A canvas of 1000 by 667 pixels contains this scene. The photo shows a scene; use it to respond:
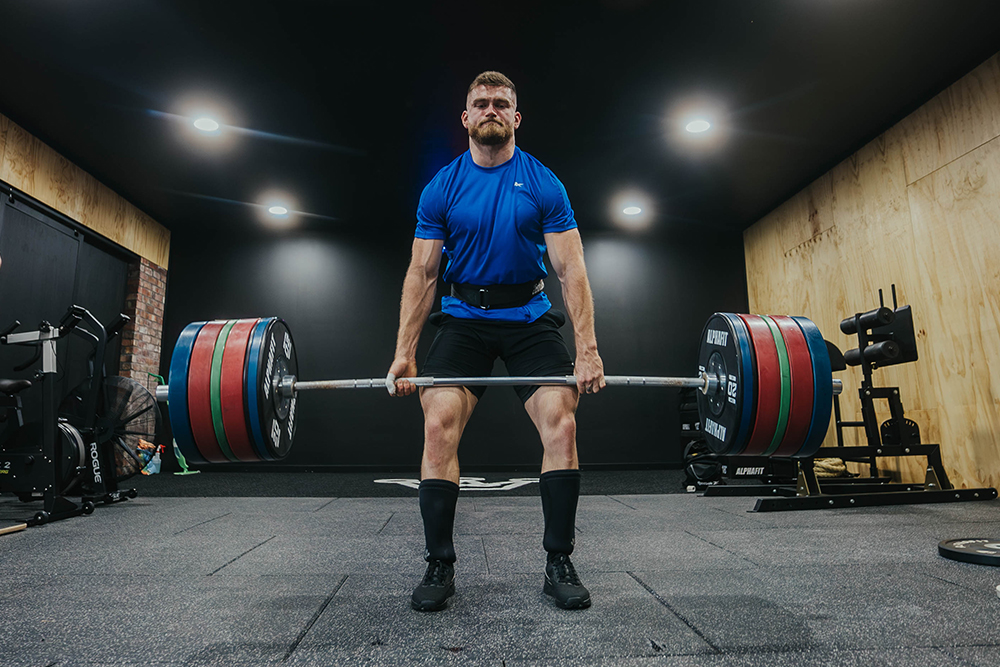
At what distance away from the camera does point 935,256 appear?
12.5 ft

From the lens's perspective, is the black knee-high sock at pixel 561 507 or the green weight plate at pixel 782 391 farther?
the green weight plate at pixel 782 391

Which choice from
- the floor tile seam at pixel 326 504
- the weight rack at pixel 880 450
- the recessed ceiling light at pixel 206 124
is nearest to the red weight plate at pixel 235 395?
the floor tile seam at pixel 326 504

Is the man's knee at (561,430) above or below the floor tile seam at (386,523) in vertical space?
above

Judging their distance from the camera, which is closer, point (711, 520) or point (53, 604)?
point (53, 604)

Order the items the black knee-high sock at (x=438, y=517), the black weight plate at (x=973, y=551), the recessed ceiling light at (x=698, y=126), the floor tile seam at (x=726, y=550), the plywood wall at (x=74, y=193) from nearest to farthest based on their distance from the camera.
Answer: the black knee-high sock at (x=438, y=517) < the black weight plate at (x=973, y=551) < the floor tile seam at (x=726, y=550) < the plywood wall at (x=74, y=193) < the recessed ceiling light at (x=698, y=126)

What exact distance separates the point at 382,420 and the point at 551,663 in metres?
4.94

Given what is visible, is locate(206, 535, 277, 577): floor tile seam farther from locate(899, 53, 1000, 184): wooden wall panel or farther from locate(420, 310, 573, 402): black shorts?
locate(899, 53, 1000, 184): wooden wall panel

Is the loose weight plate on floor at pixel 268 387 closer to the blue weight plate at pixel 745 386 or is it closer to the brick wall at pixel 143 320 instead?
the blue weight plate at pixel 745 386

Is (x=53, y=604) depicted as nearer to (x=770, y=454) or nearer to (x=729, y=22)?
(x=770, y=454)

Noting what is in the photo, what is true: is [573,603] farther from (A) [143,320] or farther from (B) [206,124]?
(A) [143,320]

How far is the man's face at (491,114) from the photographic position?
166 cm

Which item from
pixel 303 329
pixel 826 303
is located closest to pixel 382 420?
pixel 303 329

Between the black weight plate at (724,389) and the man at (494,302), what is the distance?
1.43 ft

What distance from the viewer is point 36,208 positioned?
14.3 ft
